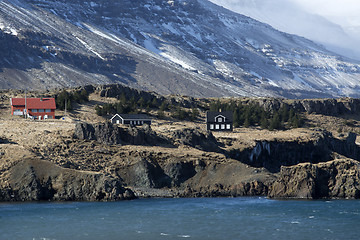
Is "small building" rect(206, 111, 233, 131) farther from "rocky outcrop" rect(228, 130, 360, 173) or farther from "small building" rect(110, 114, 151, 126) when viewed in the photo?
"rocky outcrop" rect(228, 130, 360, 173)

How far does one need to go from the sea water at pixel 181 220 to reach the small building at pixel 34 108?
153 ft

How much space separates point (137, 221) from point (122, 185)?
55.4 feet

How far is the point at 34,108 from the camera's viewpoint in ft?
356

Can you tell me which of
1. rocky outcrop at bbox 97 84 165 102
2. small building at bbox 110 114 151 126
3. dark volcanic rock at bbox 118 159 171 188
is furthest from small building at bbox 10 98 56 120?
dark volcanic rock at bbox 118 159 171 188

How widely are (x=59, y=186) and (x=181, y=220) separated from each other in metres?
17.7

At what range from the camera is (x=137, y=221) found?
5522 cm

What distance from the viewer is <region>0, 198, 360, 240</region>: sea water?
50.2 m

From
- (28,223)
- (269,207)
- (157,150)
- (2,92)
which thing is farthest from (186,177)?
(2,92)

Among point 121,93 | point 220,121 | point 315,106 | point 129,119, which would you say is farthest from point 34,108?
point 315,106

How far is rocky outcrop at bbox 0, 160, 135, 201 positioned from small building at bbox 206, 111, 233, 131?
51.2 metres

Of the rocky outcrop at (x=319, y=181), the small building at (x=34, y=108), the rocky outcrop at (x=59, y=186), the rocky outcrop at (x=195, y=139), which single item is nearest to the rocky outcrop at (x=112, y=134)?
the rocky outcrop at (x=195, y=139)

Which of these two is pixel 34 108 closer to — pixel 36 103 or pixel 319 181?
pixel 36 103

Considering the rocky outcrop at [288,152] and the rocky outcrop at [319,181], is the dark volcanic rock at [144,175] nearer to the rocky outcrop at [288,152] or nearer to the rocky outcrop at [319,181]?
the rocky outcrop at [319,181]

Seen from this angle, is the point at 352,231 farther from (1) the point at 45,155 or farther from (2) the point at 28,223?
(1) the point at 45,155
